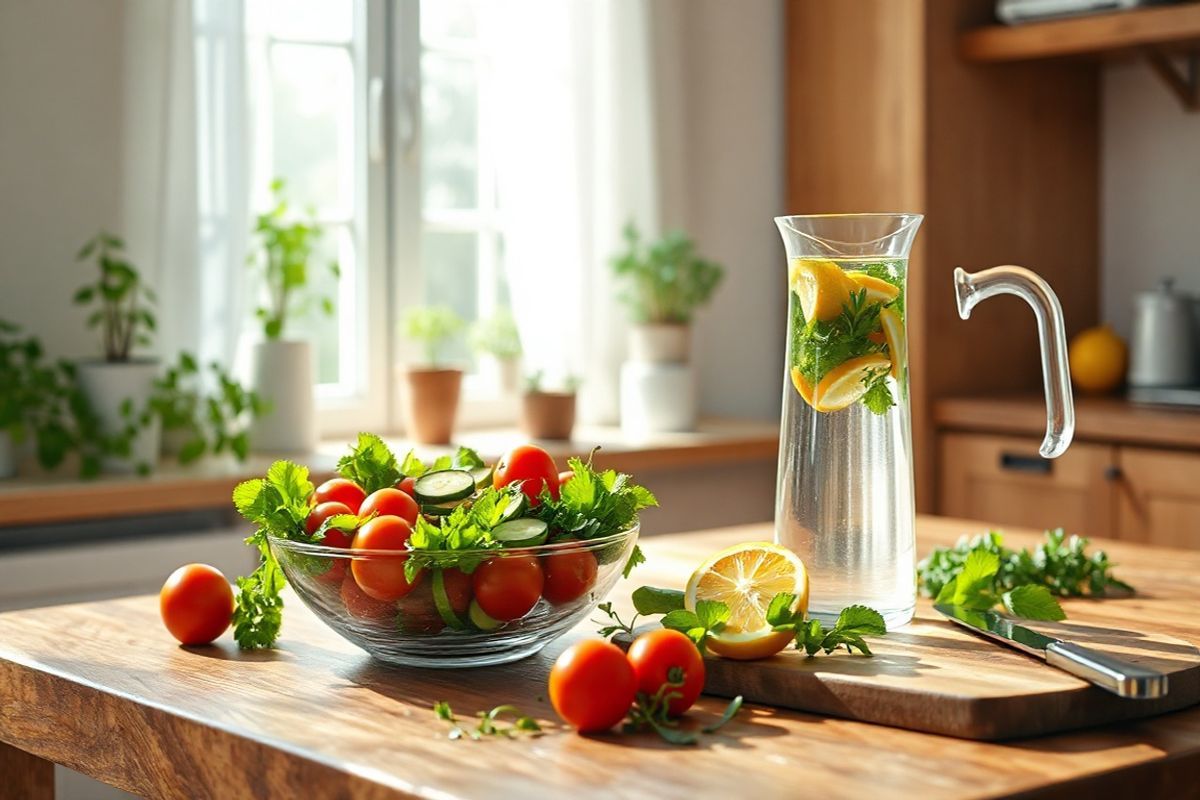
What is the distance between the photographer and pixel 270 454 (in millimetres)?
2971

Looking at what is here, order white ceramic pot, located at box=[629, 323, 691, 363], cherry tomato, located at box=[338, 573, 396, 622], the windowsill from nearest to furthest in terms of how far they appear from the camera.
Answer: cherry tomato, located at box=[338, 573, 396, 622]
the windowsill
white ceramic pot, located at box=[629, 323, 691, 363]

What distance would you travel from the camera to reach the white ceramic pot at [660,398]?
344 cm

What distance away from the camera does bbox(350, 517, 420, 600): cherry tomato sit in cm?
111

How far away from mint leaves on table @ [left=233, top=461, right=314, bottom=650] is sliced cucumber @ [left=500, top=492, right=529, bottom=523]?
0.13 m

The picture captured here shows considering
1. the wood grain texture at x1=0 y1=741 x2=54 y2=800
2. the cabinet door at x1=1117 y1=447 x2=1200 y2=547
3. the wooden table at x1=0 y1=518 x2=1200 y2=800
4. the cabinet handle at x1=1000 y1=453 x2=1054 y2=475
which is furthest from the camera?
the cabinet handle at x1=1000 y1=453 x2=1054 y2=475

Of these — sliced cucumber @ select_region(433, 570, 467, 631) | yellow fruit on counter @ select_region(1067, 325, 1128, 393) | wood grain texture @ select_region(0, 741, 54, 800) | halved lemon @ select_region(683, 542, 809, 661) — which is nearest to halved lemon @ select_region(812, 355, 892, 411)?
halved lemon @ select_region(683, 542, 809, 661)

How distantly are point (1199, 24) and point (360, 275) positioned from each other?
181 cm

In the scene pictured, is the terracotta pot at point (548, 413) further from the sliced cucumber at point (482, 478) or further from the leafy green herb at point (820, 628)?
the leafy green herb at point (820, 628)

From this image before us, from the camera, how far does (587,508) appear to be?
3.89 ft

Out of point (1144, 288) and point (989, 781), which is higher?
point (1144, 288)

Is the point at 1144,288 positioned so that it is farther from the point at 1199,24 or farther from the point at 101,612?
the point at 101,612

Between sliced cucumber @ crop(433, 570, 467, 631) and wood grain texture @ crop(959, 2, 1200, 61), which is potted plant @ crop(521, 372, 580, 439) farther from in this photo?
sliced cucumber @ crop(433, 570, 467, 631)

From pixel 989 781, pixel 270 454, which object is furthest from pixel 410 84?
pixel 989 781

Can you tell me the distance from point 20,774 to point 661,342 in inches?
85.9
